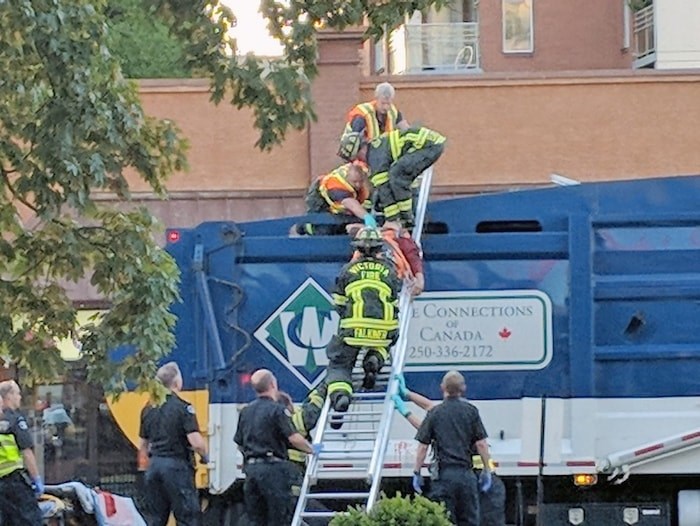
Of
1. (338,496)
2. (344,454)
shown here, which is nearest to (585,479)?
(344,454)

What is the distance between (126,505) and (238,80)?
421 cm

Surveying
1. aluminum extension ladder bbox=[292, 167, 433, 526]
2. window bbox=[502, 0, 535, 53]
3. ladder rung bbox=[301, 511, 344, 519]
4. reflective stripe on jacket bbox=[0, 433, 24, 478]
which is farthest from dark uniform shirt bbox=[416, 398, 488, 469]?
window bbox=[502, 0, 535, 53]

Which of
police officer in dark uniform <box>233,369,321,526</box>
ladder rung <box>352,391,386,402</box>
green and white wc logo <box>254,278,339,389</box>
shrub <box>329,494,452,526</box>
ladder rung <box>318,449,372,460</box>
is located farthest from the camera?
green and white wc logo <box>254,278,339,389</box>

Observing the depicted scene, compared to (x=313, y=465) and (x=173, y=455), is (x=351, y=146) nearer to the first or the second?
(x=313, y=465)

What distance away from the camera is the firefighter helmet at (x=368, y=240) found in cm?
1047

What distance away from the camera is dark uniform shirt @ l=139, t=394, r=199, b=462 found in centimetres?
1127

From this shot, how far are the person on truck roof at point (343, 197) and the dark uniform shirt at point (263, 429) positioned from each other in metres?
1.31

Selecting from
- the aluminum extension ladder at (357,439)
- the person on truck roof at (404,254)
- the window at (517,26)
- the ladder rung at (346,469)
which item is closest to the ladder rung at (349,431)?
the aluminum extension ladder at (357,439)

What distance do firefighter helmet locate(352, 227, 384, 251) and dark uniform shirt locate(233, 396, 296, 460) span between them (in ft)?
4.10

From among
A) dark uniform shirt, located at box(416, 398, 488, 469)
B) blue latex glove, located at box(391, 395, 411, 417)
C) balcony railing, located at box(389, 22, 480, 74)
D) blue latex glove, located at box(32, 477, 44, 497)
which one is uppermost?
balcony railing, located at box(389, 22, 480, 74)

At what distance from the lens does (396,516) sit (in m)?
8.77

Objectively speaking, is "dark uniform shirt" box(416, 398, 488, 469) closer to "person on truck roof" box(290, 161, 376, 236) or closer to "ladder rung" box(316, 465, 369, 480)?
"ladder rung" box(316, 465, 369, 480)

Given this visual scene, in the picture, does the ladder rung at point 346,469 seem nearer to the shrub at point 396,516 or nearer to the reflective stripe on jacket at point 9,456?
the shrub at point 396,516

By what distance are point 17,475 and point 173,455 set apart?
119 cm
